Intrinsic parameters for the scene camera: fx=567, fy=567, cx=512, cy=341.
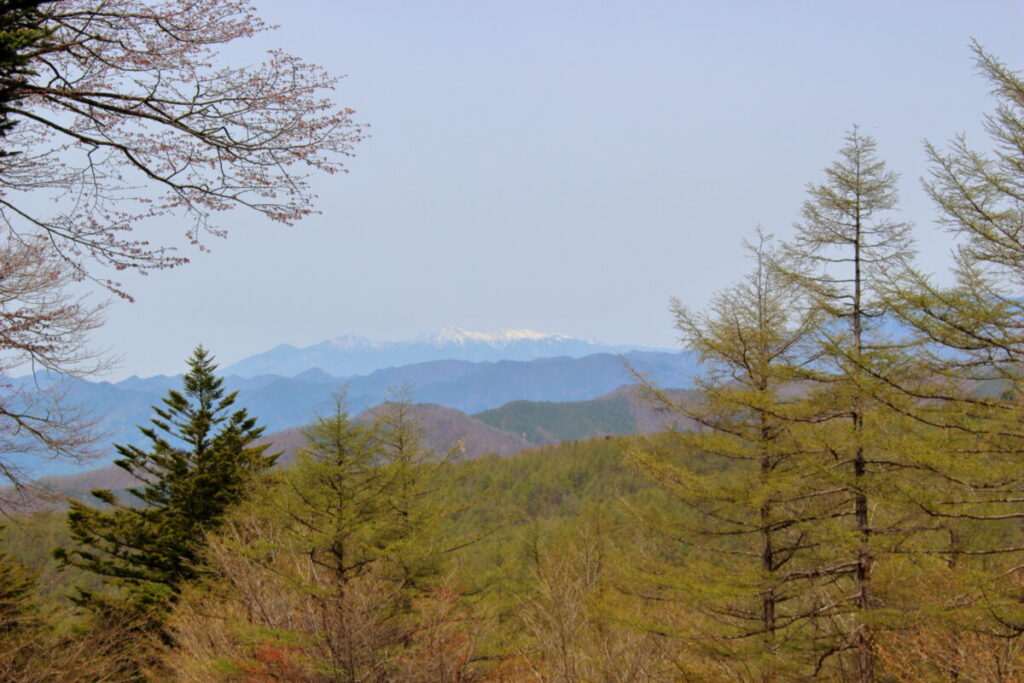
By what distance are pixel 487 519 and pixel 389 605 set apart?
50.1m

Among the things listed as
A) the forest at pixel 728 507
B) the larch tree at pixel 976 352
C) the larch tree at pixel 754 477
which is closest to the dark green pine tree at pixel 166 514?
the forest at pixel 728 507

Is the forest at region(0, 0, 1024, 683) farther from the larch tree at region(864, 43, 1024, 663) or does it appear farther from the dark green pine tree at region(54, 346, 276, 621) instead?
the dark green pine tree at region(54, 346, 276, 621)

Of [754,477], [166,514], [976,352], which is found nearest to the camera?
[976,352]

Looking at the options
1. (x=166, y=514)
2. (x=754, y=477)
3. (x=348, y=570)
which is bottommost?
(x=166, y=514)

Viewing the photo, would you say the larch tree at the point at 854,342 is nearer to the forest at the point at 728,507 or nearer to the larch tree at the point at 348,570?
the forest at the point at 728,507

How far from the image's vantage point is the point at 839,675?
1016 cm

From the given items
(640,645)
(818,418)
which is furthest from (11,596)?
(818,418)

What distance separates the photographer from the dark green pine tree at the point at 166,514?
1780cm

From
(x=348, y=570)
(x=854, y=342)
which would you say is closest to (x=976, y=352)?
(x=854, y=342)

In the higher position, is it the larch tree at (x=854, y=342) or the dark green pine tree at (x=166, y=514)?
the larch tree at (x=854, y=342)

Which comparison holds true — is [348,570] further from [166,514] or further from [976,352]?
[166,514]

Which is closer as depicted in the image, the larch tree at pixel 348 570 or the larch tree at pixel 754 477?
the larch tree at pixel 348 570

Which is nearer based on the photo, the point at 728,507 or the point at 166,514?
the point at 728,507

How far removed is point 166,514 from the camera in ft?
62.1
